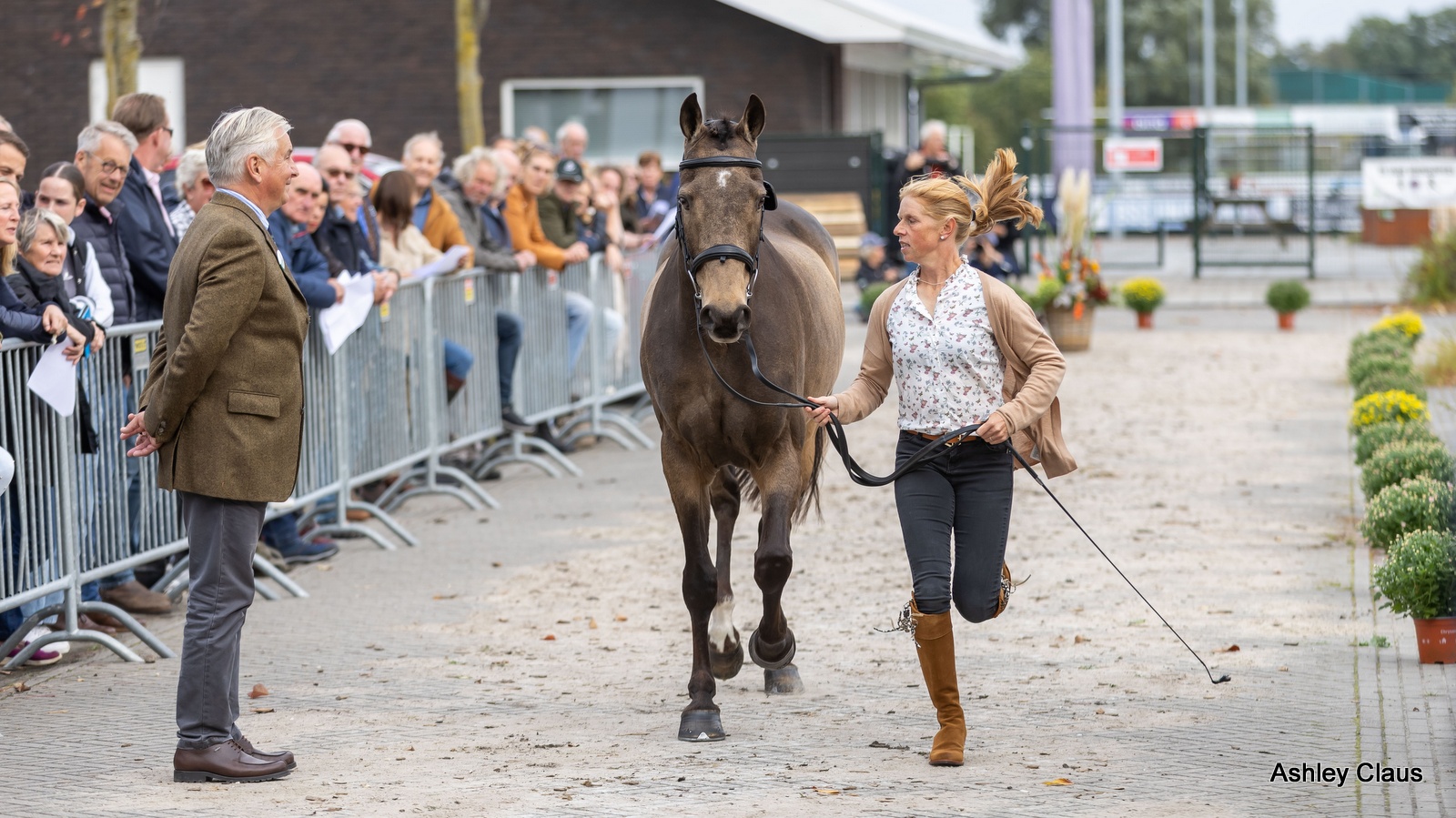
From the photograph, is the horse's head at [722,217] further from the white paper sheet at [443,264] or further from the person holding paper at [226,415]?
the white paper sheet at [443,264]

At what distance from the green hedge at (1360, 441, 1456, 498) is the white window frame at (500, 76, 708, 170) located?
20.1 m

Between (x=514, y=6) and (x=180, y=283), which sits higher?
(x=514, y=6)

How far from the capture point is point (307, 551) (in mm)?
9422

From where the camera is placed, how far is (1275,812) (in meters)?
5.10

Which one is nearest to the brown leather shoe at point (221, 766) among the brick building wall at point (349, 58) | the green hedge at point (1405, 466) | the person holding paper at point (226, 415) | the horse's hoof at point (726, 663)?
the person holding paper at point (226, 415)

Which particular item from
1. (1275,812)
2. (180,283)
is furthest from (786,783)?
(180,283)

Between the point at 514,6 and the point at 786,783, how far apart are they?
24105 mm

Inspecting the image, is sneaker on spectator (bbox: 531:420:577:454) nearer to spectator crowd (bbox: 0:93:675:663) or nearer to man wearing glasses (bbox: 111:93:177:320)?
spectator crowd (bbox: 0:93:675:663)

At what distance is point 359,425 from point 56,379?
2830 mm

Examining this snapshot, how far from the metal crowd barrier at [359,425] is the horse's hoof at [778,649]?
2606 millimetres

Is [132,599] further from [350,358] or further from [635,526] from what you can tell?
[635,526]

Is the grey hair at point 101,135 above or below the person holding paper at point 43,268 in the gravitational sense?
above

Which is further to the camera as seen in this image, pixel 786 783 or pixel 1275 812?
pixel 786 783

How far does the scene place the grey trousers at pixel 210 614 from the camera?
557 cm
